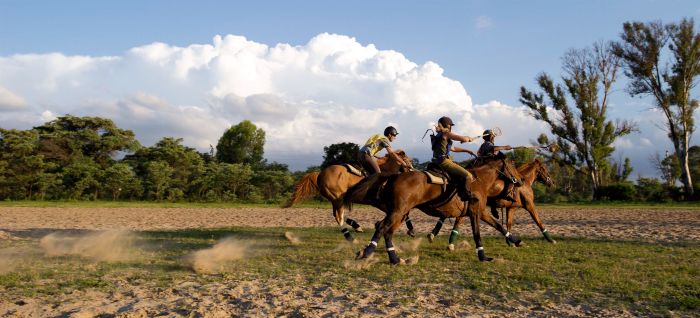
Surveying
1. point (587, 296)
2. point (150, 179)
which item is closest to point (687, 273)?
point (587, 296)

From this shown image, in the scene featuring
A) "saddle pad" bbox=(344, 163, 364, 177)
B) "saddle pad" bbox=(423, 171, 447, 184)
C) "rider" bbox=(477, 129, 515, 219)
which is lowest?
"saddle pad" bbox=(423, 171, 447, 184)

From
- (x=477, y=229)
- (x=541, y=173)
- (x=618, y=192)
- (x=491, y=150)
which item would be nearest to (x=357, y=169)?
(x=491, y=150)

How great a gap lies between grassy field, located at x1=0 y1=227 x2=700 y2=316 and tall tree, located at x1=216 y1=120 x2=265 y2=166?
1433 inches

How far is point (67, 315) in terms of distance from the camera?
17.1 ft

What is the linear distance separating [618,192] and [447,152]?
31072mm

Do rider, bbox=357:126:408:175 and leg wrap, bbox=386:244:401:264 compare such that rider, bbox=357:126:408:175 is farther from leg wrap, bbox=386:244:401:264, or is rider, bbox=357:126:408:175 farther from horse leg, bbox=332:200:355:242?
leg wrap, bbox=386:244:401:264

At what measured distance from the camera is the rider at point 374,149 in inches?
416

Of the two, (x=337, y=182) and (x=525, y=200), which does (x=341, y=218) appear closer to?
(x=337, y=182)

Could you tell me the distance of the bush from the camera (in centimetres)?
3438

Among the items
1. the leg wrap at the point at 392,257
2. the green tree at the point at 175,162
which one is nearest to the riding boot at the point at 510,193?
the leg wrap at the point at 392,257

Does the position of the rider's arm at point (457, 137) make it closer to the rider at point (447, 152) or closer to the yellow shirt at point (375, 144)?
the rider at point (447, 152)

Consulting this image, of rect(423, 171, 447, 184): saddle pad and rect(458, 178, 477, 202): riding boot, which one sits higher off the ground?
→ rect(423, 171, 447, 184): saddle pad

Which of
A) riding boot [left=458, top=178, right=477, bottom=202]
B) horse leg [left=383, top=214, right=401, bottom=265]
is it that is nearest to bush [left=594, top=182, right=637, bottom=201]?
riding boot [left=458, top=178, right=477, bottom=202]

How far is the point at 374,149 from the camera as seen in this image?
35.4ft
